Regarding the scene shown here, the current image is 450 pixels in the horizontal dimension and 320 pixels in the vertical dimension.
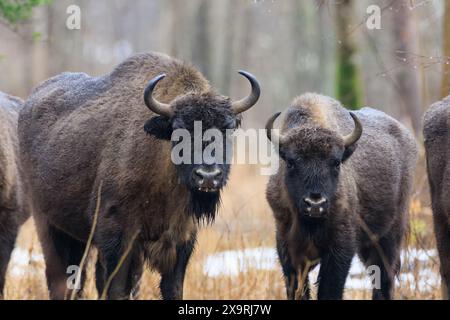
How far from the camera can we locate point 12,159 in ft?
32.1

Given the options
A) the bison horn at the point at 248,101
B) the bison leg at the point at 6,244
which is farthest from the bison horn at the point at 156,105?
the bison leg at the point at 6,244

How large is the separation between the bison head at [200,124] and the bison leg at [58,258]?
199 centimetres

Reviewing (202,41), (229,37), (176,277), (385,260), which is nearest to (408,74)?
(202,41)

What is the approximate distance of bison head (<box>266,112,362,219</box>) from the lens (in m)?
7.84

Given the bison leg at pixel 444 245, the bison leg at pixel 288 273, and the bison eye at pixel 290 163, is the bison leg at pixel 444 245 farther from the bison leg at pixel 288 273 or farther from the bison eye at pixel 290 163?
the bison eye at pixel 290 163

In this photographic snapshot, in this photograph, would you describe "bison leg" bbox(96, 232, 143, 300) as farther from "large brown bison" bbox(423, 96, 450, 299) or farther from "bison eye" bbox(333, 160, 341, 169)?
"large brown bison" bbox(423, 96, 450, 299)

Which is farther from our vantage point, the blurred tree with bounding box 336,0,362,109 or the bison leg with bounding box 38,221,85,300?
the blurred tree with bounding box 336,0,362,109

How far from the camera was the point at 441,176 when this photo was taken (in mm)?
8273

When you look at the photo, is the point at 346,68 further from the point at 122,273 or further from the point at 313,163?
the point at 122,273

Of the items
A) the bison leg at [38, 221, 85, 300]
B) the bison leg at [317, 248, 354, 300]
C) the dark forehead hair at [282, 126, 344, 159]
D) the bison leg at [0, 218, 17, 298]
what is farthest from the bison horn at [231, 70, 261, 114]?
the bison leg at [0, 218, 17, 298]

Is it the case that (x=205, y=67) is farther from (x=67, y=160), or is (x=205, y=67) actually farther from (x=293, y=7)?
(x=67, y=160)

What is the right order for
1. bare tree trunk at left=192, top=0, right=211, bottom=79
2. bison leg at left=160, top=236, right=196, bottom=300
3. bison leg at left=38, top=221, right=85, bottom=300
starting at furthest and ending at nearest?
bare tree trunk at left=192, top=0, right=211, bottom=79, bison leg at left=38, top=221, right=85, bottom=300, bison leg at left=160, top=236, right=196, bottom=300

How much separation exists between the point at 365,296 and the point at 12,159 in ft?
13.7

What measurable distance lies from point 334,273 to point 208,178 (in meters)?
1.91
